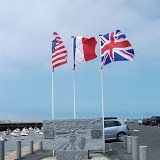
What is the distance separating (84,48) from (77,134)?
19.4 ft

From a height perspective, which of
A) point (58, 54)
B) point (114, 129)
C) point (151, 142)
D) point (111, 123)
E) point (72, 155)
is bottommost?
point (151, 142)

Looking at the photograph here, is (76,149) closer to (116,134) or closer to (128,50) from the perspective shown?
(128,50)

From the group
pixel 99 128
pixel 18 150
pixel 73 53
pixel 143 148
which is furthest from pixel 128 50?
pixel 143 148

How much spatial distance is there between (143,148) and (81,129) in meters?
7.30

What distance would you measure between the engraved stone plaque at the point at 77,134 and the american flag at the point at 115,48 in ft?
14.4

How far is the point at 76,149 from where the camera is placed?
19578 mm

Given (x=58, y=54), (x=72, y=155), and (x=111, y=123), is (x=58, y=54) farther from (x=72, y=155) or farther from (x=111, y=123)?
(x=111, y=123)

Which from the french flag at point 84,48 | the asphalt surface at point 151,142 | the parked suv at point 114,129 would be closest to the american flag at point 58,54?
the french flag at point 84,48

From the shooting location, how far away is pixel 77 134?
19.9 metres

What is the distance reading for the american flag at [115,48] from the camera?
2291cm

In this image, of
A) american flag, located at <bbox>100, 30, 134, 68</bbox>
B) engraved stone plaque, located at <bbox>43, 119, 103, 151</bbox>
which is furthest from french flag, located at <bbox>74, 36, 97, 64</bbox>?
engraved stone plaque, located at <bbox>43, 119, 103, 151</bbox>

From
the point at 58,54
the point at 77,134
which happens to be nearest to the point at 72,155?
the point at 77,134

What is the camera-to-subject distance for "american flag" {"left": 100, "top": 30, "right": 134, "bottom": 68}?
2291 centimetres

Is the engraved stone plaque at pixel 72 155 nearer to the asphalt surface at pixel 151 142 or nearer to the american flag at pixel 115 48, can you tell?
the asphalt surface at pixel 151 142
